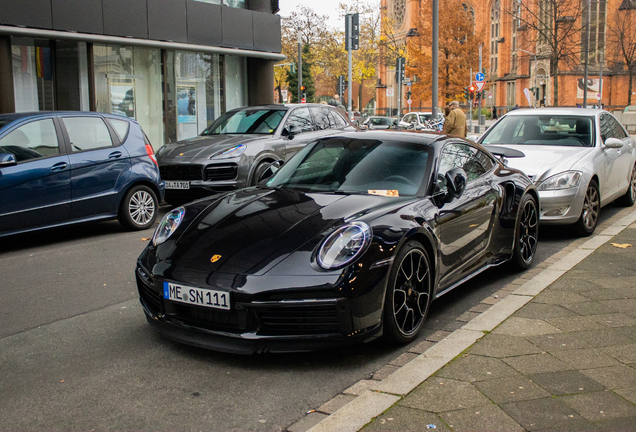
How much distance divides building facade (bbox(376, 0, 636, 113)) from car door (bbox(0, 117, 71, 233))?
4667cm

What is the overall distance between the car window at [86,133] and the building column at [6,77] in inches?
274

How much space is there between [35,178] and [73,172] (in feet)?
1.64

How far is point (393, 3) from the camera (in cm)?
7638

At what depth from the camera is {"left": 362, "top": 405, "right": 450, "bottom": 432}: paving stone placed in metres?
2.92

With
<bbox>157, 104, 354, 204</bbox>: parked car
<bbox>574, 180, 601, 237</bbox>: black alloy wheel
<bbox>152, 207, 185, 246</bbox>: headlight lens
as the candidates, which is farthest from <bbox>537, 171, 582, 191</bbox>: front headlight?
<bbox>152, 207, 185, 246</bbox>: headlight lens

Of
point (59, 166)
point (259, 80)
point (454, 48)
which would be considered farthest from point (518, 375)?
point (454, 48)

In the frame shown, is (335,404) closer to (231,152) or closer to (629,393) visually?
→ (629,393)

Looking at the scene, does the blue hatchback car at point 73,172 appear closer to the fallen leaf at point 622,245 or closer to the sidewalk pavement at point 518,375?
the sidewalk pavement at point 518,375

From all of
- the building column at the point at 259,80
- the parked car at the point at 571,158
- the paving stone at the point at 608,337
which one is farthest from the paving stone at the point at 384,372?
the building column at the point at 259,80

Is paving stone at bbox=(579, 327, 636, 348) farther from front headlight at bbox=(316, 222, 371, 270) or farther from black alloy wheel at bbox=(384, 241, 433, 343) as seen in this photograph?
front headlight at bbox=(316, 222, 371, 270)

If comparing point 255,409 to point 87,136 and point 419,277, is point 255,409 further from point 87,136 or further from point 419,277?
point 87,136

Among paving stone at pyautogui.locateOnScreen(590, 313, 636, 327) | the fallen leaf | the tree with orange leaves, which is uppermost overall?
the tree with orange leaves

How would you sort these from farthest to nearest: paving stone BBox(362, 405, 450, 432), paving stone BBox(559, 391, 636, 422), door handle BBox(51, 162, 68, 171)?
door handle BBox(51, 162, 68, 171), paving stone BBox(559, 391, 636, 422), paving stone BBox(362, 405, 450, 432)

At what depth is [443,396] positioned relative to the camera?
325 centimetres
